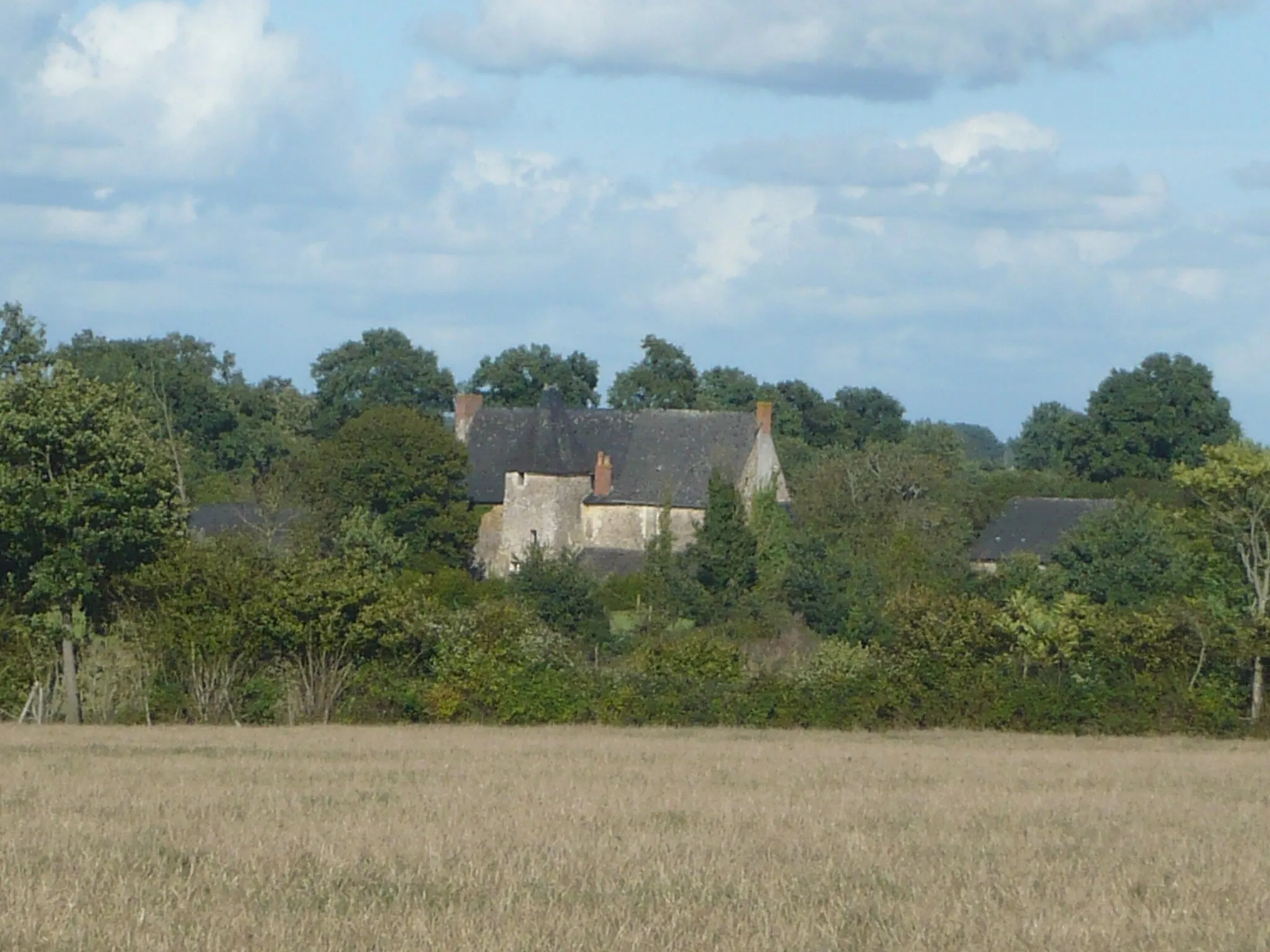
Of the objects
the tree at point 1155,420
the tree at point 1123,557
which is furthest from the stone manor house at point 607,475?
the tree at point 1155,420

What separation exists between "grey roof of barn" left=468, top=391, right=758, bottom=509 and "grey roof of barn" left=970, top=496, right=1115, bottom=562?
35.7 feet

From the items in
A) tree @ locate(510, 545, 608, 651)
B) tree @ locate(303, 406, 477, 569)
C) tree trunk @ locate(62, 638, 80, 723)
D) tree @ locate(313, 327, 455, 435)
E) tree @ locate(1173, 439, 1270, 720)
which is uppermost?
tree @ locate(313, 327, 455, 435)

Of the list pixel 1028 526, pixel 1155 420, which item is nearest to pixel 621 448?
pixel 1028 526

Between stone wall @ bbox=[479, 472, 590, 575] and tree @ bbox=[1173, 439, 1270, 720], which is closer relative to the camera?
tree @ bbox=[1173, 439, 1270, 720]

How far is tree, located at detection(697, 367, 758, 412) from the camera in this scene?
109 m

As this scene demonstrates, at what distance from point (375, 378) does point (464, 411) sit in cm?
2728

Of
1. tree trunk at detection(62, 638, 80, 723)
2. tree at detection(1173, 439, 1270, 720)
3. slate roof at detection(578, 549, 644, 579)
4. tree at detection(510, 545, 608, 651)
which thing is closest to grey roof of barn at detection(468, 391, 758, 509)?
slate roof at detection(578, 549, 644, 579)

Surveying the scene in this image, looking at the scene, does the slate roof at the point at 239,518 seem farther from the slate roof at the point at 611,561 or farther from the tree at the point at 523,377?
the tree at the point at 523,377

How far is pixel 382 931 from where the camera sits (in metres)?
9.02

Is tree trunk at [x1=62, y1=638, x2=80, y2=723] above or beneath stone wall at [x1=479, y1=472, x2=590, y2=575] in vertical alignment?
beneath

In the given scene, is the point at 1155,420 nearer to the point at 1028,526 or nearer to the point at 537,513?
the point at 1028,526

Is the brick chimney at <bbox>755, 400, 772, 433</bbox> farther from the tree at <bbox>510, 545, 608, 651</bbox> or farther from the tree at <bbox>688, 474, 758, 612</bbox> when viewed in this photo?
the tree at <bbox>510, 545, 608, 651</bbox>

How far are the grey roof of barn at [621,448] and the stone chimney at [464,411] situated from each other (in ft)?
4.42

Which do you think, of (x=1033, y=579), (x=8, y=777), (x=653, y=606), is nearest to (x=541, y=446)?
(x=653, y=606)
